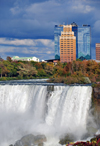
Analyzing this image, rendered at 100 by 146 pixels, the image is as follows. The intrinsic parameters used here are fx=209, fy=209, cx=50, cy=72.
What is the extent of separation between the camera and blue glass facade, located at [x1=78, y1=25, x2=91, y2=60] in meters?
145

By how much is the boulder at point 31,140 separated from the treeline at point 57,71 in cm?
1161

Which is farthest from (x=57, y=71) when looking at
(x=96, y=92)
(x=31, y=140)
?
(x=31, y=140)

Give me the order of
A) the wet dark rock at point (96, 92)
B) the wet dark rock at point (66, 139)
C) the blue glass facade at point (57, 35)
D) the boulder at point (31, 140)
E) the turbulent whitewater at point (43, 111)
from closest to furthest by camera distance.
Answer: the boulder at point (31, 140), the wet dark rock at point (66, 139), the turbulent whitewater at point (43, 111), the wet dark rock at point (96, 92), the blue glass facade at point (57, 35)

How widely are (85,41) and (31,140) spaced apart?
453ft

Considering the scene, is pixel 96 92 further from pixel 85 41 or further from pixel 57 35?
pixel 57 35

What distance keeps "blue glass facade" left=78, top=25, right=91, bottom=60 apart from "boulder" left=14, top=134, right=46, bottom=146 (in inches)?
5165

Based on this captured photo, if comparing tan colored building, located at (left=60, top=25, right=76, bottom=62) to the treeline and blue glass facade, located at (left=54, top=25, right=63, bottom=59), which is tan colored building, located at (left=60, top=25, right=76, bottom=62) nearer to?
blue glass facade, located at (left=54, top=25, right=63, bottom=59)

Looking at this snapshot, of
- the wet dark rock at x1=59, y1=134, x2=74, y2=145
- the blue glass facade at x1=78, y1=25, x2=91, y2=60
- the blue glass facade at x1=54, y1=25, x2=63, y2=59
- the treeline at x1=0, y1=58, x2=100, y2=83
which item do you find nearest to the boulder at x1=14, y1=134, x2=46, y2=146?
the wet dark rock at x1=59, y1=134, x2=74, y2=145

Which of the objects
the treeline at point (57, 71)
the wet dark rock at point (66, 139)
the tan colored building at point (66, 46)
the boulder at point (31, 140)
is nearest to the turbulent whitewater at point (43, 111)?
the wet dark rock at point (66, 139)

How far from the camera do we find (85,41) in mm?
148625

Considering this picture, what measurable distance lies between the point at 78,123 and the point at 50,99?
392cm

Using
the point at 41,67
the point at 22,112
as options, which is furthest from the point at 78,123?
the point at 41,67

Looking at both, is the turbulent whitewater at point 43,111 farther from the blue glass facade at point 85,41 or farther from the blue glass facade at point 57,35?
the blue glass facade at point 57,35

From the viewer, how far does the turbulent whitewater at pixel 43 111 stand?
58.4ft
